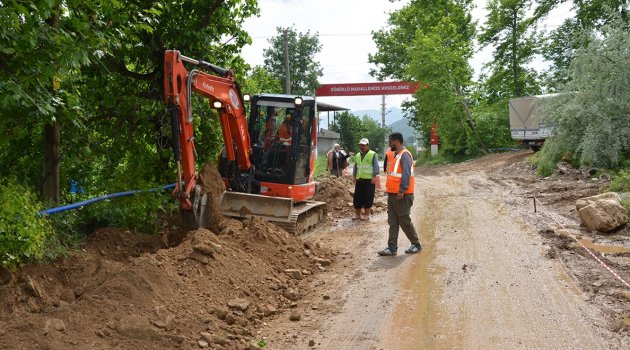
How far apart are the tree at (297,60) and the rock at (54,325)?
32.5m

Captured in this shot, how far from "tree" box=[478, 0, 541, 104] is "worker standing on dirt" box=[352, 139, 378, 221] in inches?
1047

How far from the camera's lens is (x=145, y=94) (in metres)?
9.78

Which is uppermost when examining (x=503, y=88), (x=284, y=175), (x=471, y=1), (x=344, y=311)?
(x=471, y=1)

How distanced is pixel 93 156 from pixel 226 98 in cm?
227

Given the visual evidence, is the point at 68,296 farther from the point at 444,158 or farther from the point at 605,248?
the point at 444,158

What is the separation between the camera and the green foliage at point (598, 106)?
658 inches

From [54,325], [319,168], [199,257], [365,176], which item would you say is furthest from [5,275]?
[319,168]

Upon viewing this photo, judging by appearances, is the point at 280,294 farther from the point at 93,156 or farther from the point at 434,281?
the point at 93,156

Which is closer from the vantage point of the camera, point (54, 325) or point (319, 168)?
point (54, 325)

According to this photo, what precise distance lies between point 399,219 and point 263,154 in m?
3.40

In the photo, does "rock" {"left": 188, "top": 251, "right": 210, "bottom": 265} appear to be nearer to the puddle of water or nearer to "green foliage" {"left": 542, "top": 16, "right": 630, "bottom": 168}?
the puddle of water

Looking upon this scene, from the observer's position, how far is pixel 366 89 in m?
46.1

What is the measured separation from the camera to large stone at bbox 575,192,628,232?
983cm

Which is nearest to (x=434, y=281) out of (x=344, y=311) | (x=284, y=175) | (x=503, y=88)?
(x=344, y=311)
